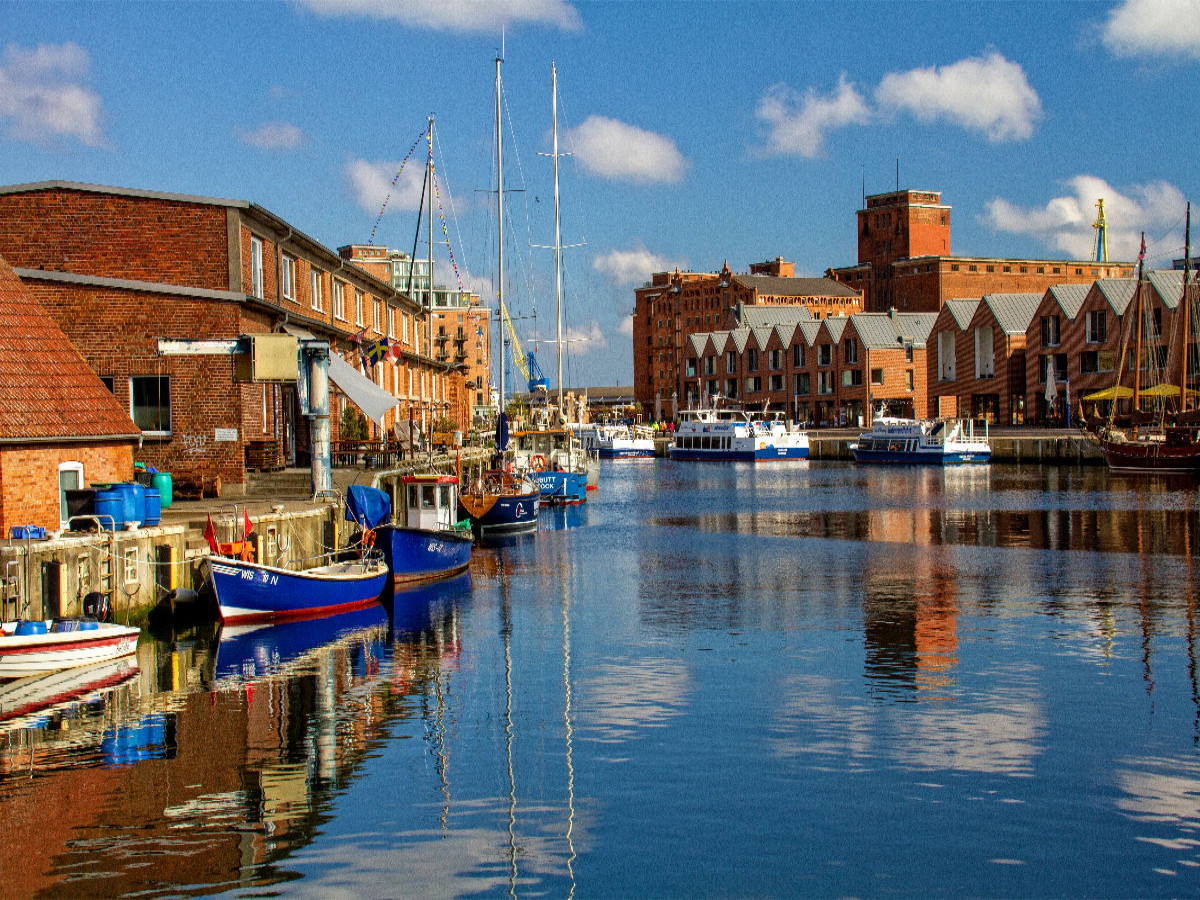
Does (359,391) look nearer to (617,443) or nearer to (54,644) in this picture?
(54,644)

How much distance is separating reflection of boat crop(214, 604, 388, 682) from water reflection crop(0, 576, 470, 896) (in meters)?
0.07

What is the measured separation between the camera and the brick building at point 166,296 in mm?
34875

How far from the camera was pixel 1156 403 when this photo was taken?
89250 millimetres

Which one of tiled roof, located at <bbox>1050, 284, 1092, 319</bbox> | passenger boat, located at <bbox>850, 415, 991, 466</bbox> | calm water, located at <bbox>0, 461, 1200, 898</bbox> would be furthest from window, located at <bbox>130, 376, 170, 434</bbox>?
tiled roof, located at <bbox>1050, 284, 1092, 319</bbox>

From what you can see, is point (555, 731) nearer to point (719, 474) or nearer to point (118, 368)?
point (118, 368)

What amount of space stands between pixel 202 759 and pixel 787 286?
186117 millimetres

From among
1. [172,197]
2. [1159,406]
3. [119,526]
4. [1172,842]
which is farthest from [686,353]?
[1172,842]

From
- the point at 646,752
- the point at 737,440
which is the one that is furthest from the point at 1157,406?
the point at 646,752

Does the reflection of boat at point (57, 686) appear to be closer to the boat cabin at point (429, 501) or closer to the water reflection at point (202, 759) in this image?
the water reflection at point (202, 759)

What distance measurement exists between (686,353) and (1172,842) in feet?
515

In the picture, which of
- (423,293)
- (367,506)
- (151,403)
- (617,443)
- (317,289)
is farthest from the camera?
(423,293)

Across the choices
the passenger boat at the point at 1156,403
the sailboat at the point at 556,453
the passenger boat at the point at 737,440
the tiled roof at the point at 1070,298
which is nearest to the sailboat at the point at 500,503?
the sailboat at the point at 556,453

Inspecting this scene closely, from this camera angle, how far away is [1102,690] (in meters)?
19.4

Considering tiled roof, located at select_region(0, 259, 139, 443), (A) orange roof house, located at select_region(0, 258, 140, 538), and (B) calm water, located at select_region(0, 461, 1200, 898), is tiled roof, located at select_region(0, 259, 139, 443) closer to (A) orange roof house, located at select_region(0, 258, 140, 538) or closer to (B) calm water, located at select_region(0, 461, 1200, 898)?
(A) orange roof house, located at select_region(0, 258, 140, 538)
